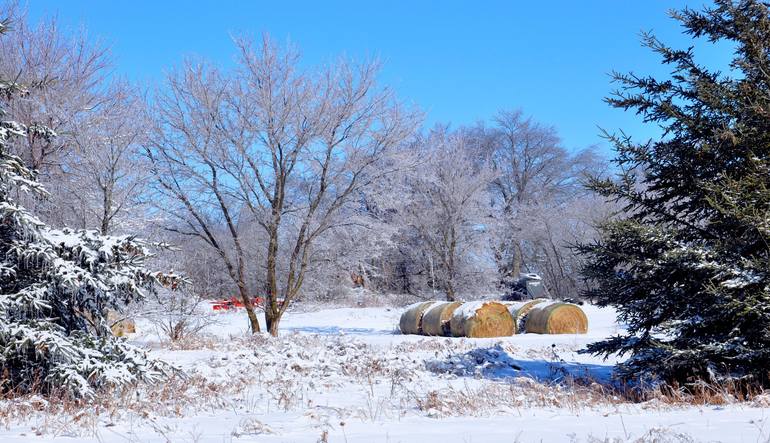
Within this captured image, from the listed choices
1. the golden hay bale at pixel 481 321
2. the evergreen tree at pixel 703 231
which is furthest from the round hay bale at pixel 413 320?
the evergreen tree at pixel 703 231

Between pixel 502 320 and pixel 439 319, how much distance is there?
199 cm

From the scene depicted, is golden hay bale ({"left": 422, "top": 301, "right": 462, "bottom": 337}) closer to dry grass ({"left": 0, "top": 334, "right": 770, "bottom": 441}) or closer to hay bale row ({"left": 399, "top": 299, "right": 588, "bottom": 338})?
hay bale row ({"left": 399, "top": 299, "right": 588, "bottom": 338})

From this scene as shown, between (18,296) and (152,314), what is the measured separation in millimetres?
7101

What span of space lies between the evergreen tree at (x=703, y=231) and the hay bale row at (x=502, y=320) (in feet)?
32.9

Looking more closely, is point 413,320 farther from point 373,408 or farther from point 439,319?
point 373,408

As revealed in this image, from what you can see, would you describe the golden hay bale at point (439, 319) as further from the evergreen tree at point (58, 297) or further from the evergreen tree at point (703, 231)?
the evergreen tree at point (58, 297)

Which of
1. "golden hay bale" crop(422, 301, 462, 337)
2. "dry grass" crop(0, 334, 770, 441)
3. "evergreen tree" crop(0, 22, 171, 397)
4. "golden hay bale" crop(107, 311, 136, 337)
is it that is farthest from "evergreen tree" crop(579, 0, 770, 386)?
"golden hay bale" crop(422, 301, 462, 337)

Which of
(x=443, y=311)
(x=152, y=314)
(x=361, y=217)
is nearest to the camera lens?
(x=152, y=314)

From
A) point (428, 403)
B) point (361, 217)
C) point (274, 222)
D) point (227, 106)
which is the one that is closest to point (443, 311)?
point (361, 217)

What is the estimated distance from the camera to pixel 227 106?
1697 cm

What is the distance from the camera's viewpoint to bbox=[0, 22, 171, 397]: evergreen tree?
22.8 feet

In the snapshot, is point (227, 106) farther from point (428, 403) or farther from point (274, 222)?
point (428, 403)

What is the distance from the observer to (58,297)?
7.58m

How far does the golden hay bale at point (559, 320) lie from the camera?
64.6 ft
